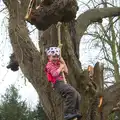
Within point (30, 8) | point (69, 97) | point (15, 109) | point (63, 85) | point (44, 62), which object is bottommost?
point (69, 97)

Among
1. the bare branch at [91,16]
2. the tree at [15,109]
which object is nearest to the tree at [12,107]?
the tree at [15,109]

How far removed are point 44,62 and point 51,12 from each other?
2.31 meters

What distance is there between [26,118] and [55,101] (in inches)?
579

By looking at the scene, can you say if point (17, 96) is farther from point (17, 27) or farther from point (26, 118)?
point (17, 27)

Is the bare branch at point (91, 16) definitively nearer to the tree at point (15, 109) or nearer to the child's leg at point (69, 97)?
the child's leg at point (69, 97)

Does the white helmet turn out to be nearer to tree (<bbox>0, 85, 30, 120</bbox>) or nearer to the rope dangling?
the rope dangling

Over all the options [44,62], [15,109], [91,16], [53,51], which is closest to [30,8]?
[53,51]

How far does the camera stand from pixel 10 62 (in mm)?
9023

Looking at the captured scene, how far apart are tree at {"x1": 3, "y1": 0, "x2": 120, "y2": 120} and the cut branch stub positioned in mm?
1899

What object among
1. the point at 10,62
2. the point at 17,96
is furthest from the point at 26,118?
the point at 10,62

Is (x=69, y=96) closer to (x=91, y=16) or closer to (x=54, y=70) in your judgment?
(x=54, y=70)

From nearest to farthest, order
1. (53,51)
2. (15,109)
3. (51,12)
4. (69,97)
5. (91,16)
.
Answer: (51,12), (53,51), (69,97), (91,16), (15,109)

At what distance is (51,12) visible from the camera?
5.71 meters

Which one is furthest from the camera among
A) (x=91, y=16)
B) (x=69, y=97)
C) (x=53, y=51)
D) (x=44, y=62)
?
(x=91, y=16)
